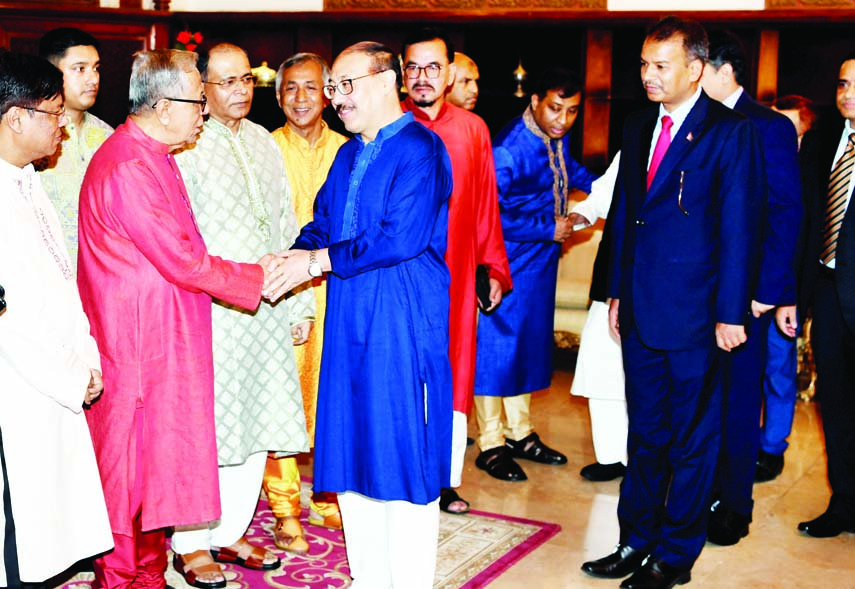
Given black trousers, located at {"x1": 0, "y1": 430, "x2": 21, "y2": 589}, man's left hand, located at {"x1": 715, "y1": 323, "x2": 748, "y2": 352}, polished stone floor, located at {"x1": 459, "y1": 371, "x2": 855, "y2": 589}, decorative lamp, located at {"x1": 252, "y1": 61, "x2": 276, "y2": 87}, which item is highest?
decorative lamp, located at {"x1": 252, "y1": 61, "x2": 276, "y2": 87}

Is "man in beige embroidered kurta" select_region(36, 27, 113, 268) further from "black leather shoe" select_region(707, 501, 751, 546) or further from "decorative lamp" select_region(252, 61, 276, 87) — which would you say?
"decorative lamp" select_region(252, 61, 276, 87)

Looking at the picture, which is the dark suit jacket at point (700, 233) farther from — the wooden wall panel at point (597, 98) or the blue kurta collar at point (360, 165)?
the wooden wall panel at point (597, 98)

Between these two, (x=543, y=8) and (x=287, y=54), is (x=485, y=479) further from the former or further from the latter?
(x=287, y=54)

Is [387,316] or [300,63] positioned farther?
[300,63]

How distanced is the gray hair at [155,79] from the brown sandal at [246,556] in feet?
5.18

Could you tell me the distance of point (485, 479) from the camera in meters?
4.91

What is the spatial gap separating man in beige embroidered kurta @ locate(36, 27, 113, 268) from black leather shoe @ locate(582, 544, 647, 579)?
2150 millimetres

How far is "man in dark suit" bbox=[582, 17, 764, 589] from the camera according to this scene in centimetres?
350

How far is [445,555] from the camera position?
13.1 ft

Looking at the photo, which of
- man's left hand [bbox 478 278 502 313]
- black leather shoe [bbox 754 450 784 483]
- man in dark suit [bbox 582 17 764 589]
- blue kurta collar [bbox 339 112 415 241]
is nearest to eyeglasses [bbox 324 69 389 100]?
blue kurta collar [bbox 339 112 415 241]

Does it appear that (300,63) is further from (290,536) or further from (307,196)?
(290,536)

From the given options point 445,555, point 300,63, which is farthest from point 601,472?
point 300,63

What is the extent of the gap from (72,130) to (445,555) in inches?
81.5

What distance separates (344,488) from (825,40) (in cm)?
537
